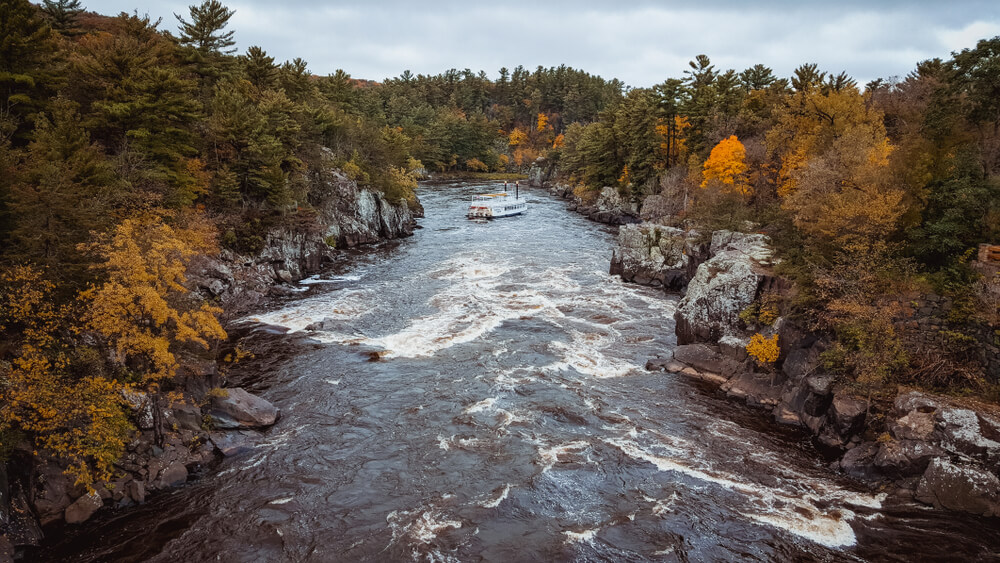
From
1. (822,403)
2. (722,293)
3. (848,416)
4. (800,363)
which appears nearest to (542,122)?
(722,293)

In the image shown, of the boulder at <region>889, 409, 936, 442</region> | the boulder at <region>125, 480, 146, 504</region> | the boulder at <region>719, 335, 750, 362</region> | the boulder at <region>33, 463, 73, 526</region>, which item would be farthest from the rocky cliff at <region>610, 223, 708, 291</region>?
the boulder at <region>33, 463, 73, 526</region>

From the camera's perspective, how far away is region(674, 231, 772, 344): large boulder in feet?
93.8

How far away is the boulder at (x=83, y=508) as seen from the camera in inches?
612

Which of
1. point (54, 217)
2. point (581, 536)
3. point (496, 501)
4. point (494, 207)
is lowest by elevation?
point (581, 536)

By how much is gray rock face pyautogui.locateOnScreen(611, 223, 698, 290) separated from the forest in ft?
9.65

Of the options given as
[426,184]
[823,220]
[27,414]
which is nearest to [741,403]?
[823,220]

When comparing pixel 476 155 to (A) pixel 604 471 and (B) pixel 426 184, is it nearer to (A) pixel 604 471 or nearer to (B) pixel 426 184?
(B) pixel 426 184

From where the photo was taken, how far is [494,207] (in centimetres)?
7875

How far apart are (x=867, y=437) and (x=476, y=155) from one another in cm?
12980

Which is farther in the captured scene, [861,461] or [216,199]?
[216,199]

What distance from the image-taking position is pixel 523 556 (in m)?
15.1

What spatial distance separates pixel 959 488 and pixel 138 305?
29.0 m

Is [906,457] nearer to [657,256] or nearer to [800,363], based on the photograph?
[800,363]

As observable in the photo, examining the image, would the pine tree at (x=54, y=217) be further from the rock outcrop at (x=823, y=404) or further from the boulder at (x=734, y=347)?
the boulder at (x=734, y=347)
